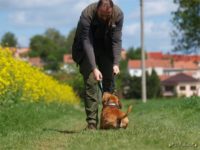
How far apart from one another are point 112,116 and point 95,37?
134 centimetres

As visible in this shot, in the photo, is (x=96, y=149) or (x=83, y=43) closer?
(x=96, y=149)

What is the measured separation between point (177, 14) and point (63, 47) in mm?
102747

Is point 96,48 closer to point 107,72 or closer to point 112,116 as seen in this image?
point 107,72

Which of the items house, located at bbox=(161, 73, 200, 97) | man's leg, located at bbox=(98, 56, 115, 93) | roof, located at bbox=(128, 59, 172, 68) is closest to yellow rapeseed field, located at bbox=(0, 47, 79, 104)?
man's leg, located at bbox=(98, 56, 115, 93)

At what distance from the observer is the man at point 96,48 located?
10.1 metres

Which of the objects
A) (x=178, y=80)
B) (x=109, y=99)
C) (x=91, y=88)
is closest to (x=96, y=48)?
(x=91, y=88)

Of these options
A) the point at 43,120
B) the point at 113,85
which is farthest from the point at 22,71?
the point at 113,85

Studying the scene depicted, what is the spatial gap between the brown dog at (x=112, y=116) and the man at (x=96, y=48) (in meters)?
0.39

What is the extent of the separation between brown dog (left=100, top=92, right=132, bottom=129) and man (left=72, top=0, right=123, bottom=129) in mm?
386

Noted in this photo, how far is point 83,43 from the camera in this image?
33.7 feet

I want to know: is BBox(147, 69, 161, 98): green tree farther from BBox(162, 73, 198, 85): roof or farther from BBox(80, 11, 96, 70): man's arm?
BBox(80, 11, 96, 70): man's arm

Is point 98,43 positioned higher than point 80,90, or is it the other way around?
point 98,43

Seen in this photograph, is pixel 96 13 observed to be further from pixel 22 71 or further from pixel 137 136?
pixel 22 71

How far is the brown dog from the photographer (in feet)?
32.7
